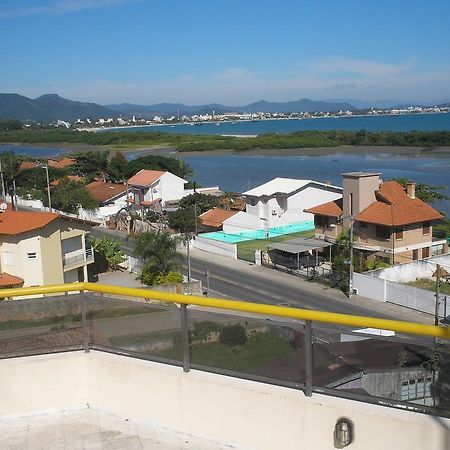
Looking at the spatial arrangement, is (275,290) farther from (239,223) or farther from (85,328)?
(85,328)

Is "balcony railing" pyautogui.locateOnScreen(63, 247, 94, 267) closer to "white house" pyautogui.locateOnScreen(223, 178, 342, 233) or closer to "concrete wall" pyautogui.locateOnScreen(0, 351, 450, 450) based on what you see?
"white house" pyautogui.locateOnScreen(223, 178, 342, 233)

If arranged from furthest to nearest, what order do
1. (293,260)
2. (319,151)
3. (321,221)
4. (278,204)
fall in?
(319,151), (278,204), (321,221), (293,260)

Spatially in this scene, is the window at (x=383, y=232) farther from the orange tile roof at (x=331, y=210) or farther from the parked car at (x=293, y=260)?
the parked car at (x=293, y=260)

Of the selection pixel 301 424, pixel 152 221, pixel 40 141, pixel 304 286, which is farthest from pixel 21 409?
pixel 40 141

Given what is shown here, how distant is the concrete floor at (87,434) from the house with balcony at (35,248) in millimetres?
19673

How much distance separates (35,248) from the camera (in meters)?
24.0

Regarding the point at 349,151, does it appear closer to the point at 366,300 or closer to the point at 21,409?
the point at 366,300

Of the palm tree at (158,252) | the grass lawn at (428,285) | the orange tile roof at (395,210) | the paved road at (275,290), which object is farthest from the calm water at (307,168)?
the palm tree at (158,252)

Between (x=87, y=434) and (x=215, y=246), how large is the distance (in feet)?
107

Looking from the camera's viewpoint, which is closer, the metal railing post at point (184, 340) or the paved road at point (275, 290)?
the metal railing post at point (184, 340)

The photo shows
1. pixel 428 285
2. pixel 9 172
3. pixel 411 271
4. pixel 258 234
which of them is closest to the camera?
pixel 428 285

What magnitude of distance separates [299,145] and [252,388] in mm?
116990

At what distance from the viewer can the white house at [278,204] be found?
1650 inches

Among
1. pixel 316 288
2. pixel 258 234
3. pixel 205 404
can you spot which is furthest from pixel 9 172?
pixel 205 404
